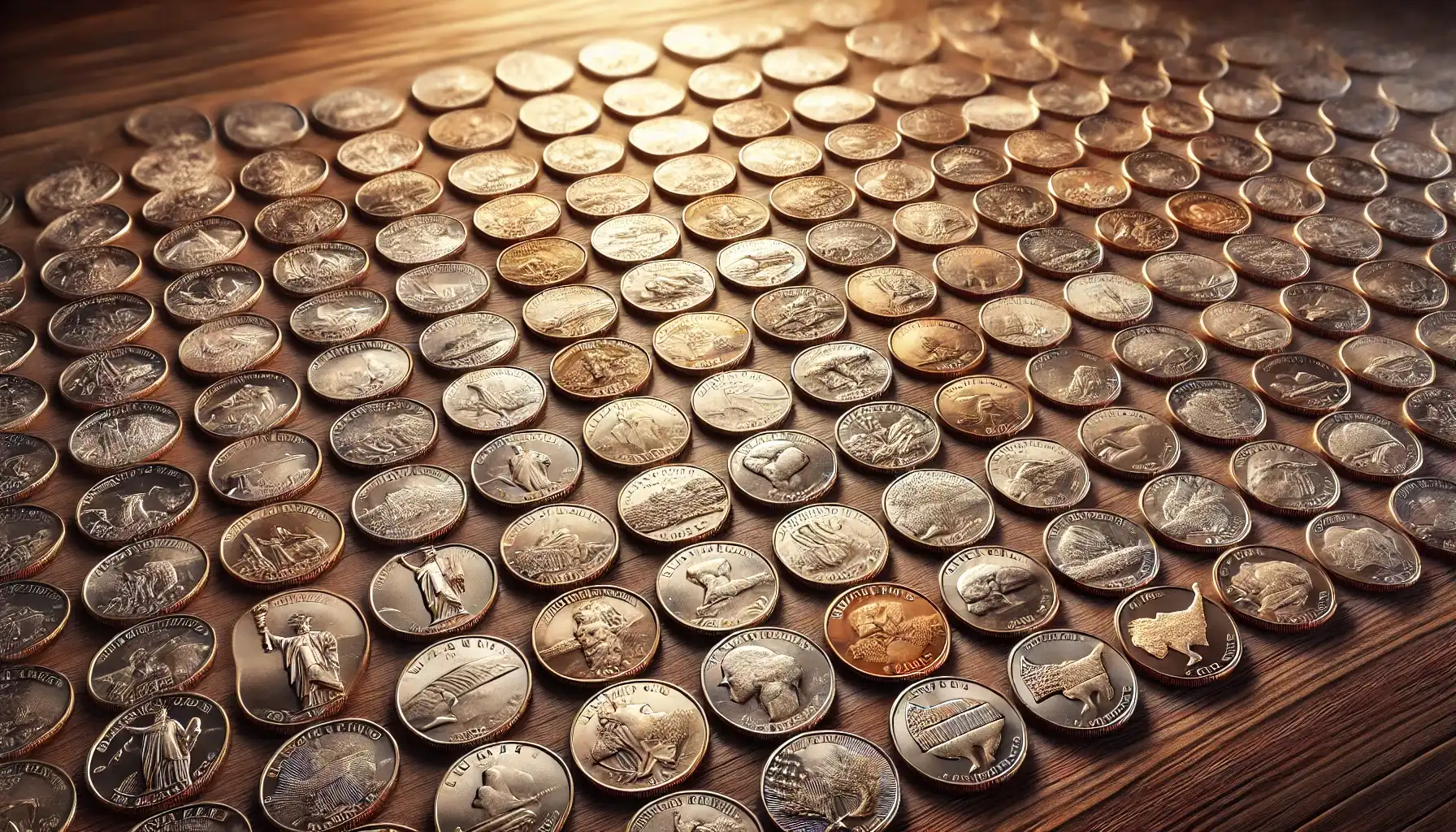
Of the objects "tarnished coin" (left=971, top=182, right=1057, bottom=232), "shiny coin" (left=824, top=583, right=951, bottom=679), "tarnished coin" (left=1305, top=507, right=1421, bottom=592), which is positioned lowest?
"shiny coin" (left=824, top=583, right=951, bottom=679)

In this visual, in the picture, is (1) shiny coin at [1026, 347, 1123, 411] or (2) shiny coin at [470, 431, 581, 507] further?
(1) shiny coin at [1026, 347, 1123, 411]

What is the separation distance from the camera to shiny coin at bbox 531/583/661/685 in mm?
2172

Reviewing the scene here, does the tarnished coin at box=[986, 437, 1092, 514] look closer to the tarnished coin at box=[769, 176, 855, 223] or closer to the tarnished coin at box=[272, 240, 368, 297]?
the tarnished coin at box=[769, 176, 855, 223]

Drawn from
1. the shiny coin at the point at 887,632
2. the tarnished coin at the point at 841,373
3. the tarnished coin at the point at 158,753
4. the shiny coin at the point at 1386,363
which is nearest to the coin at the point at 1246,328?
the shiny coin at the point at 1386,363

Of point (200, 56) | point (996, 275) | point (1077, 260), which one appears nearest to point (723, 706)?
point (996, 275)

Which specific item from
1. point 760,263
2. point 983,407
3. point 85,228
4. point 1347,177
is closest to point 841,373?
point 983,407

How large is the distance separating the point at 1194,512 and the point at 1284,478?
1.01 ft

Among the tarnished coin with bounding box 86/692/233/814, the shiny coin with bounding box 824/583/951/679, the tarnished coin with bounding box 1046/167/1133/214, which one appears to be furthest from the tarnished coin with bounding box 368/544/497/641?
the tarnished coin with bounding box 1046/167/1133/214

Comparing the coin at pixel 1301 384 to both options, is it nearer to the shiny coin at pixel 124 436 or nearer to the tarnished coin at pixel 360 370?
the tarnished coin at pixel 360 370

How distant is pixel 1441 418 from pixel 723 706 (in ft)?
7.17

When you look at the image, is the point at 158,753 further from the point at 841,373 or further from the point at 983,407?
the point at 983,407

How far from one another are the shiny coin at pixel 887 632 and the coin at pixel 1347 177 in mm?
2522

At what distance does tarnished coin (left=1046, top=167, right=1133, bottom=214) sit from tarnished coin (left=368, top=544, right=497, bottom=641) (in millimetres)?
2348

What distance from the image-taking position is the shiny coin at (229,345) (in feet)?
9.27
